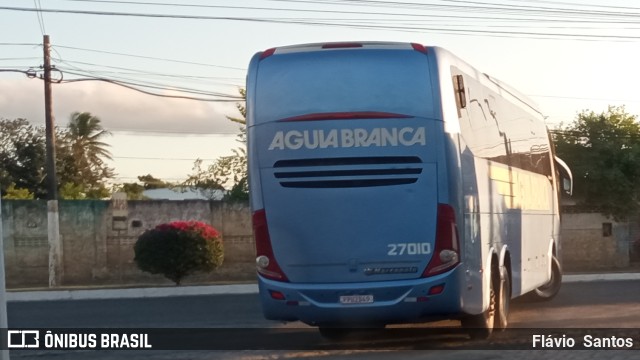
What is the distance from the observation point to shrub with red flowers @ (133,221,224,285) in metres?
28.6

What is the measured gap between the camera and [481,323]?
525 inches

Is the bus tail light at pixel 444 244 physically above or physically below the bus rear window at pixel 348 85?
below

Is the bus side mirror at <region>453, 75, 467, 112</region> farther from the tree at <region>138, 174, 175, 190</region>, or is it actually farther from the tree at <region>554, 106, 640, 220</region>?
the tree at <region>138, 174, 175, 190</region>

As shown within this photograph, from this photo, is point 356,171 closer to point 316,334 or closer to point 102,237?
point 316,334

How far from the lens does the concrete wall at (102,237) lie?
3591 centimetres

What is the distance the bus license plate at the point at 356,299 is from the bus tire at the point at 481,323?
173 centimetres

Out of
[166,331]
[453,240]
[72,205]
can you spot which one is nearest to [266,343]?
[166,331]

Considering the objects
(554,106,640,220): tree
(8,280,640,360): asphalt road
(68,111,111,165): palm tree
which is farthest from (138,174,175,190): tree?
(8,280,640,360): asphalt road

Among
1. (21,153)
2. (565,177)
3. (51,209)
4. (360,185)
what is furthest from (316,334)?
(21,153)

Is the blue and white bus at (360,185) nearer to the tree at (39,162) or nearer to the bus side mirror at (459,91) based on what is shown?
the bus side mirror at (459,91)

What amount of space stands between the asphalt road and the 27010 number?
4.12 ft

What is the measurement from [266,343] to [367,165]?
325cm
